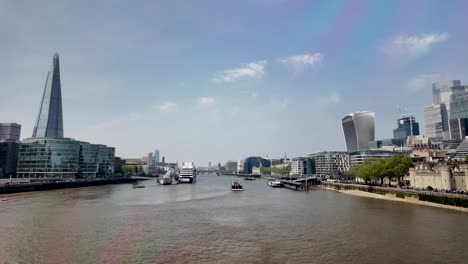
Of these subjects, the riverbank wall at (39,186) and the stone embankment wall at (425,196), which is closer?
the stone embankment wall at (425,196)

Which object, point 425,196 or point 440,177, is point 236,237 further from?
point 440,177

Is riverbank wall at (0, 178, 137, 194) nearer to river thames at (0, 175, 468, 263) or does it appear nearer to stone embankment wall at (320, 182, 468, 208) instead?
river thames at (0, 175, 468, 263)

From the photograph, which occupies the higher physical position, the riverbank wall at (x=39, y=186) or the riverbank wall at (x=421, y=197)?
the riverbank wall at (x=39, y=186)

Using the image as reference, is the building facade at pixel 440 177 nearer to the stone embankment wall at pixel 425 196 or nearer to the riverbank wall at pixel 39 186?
the stone embankment wall at pixel 425 196

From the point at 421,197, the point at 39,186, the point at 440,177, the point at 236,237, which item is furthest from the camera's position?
the point at 39,186

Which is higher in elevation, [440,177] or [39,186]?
[440,177]

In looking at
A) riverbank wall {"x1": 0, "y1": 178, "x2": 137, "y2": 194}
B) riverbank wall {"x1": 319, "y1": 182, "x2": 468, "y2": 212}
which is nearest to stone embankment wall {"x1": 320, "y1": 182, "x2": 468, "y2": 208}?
riverbank wall {"x1": 319, "y1": 182, "x2": 468, "y2": 212}

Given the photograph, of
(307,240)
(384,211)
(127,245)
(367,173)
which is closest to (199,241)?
(127,245)

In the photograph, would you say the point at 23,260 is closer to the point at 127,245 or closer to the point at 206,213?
the point at 127,245

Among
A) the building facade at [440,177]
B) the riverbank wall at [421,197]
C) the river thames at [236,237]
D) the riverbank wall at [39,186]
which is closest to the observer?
the river thames at [236,237]

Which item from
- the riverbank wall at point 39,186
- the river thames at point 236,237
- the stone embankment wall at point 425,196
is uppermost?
the riverbank wall at point 39,186

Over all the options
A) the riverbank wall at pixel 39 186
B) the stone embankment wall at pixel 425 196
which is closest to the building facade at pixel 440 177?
the stone embankment wall at pixel 425 196

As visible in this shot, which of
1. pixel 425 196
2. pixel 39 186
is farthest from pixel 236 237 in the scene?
pixel 39 186

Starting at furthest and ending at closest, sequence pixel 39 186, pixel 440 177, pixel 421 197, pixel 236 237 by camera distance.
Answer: pixel 39 186, pixel 440 177, pixel 421 197, pixel 236 237
